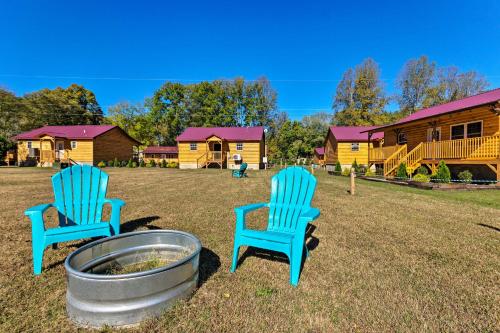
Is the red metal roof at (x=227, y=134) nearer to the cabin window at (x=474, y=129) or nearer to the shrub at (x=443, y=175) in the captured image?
the cabin window at (x=474, y=129)

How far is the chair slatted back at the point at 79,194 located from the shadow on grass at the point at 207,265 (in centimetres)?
177

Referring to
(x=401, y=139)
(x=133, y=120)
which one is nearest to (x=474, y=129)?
(x=401, y=139)

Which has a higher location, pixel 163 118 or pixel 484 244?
pixel 163 118

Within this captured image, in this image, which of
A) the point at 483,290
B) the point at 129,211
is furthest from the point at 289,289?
the point at 129,211

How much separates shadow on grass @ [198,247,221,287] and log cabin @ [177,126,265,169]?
77.5 feet

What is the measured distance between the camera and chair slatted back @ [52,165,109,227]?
11.6ft

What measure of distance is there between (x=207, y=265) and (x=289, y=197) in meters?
1.38

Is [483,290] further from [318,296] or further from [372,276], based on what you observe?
[318,296]

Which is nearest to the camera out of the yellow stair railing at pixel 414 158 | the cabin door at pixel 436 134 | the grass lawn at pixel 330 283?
the grass lawn at pixel 330 283

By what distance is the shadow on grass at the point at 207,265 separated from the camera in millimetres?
2832

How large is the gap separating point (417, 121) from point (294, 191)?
47.5ft

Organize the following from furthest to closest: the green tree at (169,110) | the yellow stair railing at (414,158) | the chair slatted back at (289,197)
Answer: the green tree at (169,110)
the yellow stair railing at (414,158)
the chair slatted back at (289,197)

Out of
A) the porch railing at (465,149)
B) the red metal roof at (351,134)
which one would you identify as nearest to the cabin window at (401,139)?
the porch railing at (465,149)

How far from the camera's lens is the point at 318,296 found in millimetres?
2504
